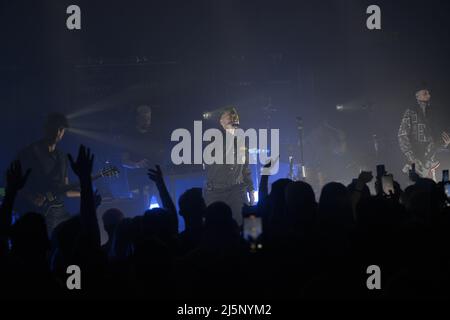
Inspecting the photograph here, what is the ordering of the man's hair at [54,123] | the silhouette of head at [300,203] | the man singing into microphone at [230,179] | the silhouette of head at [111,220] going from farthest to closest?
1. the man singing into microphone at [230,179]
2. the man's hair at [54,123]
3. the silhouette of head at [111,220]
4. the silhouette of head at [300,203]

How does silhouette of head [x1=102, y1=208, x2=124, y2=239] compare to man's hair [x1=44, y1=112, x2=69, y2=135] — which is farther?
man's hair [x1=44, y1=112, x2=69, y2=135]

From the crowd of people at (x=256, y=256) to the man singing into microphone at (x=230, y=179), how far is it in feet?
12.9

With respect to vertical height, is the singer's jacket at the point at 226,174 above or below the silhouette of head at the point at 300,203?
above

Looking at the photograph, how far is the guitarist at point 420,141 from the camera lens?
34.8ft

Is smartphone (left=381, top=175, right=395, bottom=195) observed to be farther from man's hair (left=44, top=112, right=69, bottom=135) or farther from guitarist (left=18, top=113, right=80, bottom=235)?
man's hair (left=44, top=112, right=69, bottom=135)

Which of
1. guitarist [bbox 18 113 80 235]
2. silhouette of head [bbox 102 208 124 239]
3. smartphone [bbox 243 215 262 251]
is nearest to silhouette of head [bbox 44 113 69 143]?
guitarist [bbox 18 113 80 235]

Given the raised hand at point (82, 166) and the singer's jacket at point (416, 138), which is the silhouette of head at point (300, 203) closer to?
the raised hand at point (82, 166)

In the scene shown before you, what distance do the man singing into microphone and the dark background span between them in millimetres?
4720

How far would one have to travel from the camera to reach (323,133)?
1312cm

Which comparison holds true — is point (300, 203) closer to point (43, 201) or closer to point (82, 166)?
point (82, 166)

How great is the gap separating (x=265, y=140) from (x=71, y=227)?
30.6ft

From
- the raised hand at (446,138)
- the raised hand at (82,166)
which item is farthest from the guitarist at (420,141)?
the raised hand at (82,166)

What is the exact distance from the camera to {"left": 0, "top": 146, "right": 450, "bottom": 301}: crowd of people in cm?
249

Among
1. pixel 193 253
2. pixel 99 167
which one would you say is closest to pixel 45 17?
pixel 99 167
